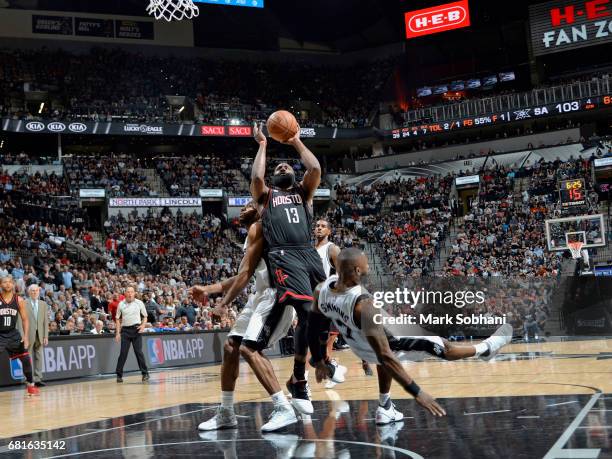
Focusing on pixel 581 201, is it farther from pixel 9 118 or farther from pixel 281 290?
pixel 9 118

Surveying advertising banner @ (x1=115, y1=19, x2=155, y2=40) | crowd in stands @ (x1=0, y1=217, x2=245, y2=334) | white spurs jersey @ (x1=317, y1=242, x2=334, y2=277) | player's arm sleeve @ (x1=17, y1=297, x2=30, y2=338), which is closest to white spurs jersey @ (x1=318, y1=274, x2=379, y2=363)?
white spurs jersey @ (x1=317, y1=242, x2=334, y2=277)

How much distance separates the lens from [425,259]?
35.2 m

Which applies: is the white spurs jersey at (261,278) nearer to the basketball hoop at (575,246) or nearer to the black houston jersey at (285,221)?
the black houston jersey at (285,221)

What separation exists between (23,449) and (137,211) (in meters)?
31.6


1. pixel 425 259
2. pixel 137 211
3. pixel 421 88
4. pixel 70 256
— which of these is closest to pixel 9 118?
pixel 137 211

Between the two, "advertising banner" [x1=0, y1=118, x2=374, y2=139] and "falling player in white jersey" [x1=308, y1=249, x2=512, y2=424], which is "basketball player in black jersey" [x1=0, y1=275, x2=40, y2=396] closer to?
"falling player in white jersey" [x1=308, y1=249, x2=512, y2=424]

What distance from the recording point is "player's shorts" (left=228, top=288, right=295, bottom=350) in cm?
661

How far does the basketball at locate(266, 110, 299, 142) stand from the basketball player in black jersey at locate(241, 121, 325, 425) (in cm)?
9

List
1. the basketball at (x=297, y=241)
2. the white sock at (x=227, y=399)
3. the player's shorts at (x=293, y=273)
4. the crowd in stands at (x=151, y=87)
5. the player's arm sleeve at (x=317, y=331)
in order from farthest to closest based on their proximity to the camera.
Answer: the crowd in stands at (x=151, y=87) → the white sock at (x=227, y=399) → the player's shorts at (x=293, y=273) → the basketball at (x=297, y=241) → the player's arm sleeve at (x=317, y=331)

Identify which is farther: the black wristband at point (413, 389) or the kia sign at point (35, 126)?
the kia sign at point (35, 126)

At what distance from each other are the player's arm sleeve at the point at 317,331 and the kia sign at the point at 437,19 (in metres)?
41.1

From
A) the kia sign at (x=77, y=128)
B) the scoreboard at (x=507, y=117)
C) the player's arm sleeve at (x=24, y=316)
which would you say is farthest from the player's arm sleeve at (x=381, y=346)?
the scoreboard at (x=507, y=117)

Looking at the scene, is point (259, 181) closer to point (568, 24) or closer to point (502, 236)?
point (502, 236)

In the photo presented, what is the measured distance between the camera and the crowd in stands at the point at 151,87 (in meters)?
41.8
